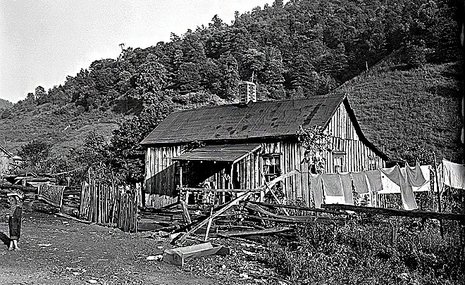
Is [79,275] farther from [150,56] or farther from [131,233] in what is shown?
[150,56]

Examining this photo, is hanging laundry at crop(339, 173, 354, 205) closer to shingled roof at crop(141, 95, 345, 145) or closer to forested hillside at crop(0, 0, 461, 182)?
shingled roof at crop(141, 95, 345, 145)

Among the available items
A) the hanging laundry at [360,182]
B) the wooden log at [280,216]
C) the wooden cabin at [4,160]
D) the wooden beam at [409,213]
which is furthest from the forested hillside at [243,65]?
the wooden beam at [409,213]

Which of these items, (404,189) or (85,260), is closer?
(85,260)

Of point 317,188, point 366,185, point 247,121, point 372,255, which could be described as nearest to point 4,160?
point 247,121

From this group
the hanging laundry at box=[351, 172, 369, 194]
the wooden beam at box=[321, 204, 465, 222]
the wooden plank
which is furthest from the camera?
the hanging laundry at box=[351, 172, 369, 194]

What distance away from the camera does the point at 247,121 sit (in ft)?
79.8

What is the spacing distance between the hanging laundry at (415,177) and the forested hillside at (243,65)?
135 feet

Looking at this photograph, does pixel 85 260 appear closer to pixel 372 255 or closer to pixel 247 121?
pixel 372 255

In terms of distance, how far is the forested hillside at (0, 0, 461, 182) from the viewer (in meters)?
77.4

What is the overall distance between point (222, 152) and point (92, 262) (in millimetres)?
11303

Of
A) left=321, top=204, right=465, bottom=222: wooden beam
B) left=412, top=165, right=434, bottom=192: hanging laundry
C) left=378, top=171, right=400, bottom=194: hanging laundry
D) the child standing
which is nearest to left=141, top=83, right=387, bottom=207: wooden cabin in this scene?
left=378, top=171, right=400, bottom=194: hanging laundry

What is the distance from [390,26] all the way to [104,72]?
63.8 metres

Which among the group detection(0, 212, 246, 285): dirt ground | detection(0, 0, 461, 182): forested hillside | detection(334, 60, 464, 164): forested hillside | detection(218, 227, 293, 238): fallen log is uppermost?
detection(0, 0, 461, 182): forested hillside

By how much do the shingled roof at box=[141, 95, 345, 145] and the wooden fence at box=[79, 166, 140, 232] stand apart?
22.3ft
